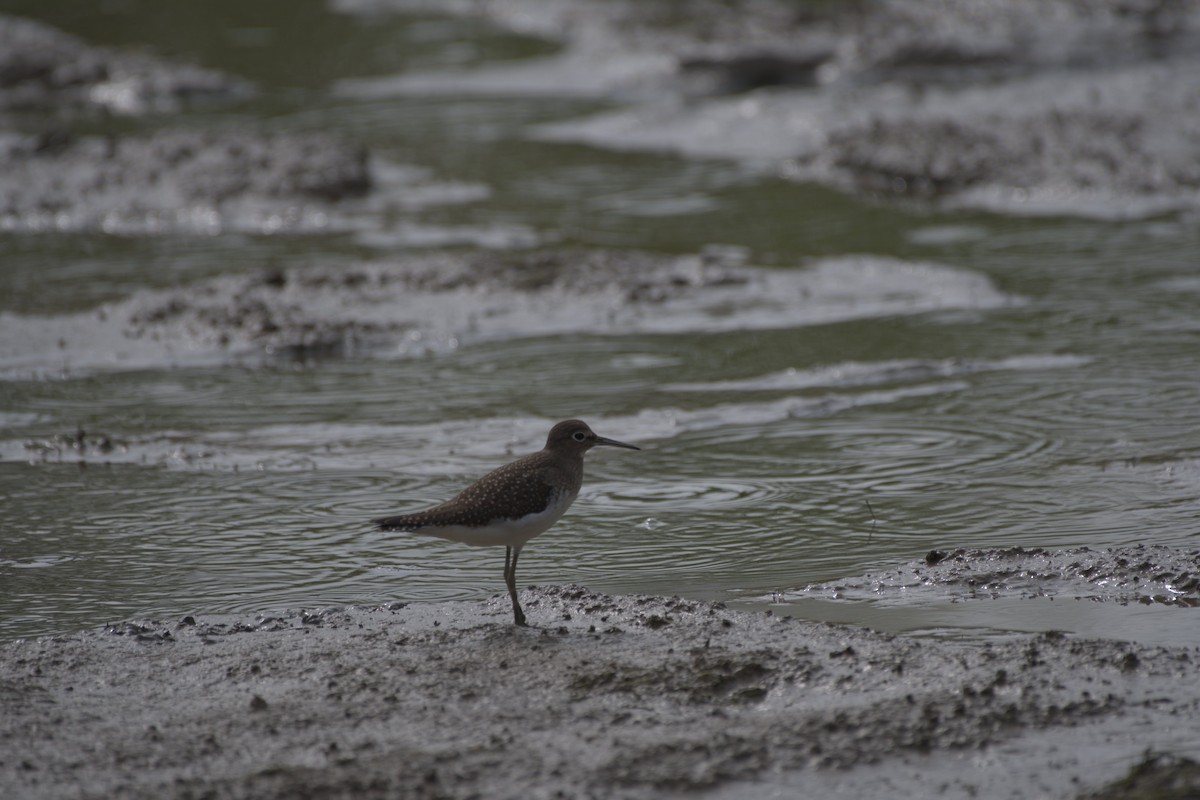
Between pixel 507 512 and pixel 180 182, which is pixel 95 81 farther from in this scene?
pixel 507 512

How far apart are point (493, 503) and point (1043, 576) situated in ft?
6.80

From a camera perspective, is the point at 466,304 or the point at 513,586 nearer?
the point at 513,586

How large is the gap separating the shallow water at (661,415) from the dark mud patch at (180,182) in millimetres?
458

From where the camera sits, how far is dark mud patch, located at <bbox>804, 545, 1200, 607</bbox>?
18.1ft

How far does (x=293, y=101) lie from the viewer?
18531 millimetres

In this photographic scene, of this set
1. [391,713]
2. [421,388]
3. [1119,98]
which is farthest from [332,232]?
[391,713]

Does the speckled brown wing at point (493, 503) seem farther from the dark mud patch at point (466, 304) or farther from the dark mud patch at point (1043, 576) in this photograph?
the dark mud patch at point (466, 304)

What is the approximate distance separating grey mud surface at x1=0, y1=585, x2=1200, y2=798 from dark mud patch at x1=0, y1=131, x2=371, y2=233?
27.5 feet

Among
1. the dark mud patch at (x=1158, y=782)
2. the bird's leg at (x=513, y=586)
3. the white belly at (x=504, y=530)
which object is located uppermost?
the white belly at (x=504, y=530)

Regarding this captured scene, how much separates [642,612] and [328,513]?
6.32ft

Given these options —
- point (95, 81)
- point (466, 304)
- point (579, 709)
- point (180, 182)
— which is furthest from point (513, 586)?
point (95, 81)

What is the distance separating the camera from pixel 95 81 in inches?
798

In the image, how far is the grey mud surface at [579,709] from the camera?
14.0 ft

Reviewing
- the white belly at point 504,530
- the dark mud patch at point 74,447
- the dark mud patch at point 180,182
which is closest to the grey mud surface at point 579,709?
the white belly at point 504,530
